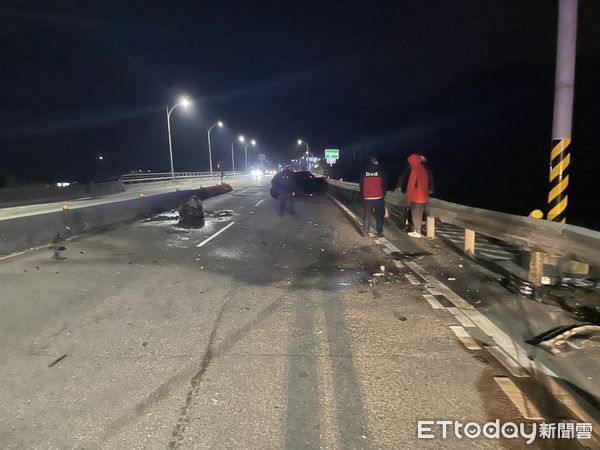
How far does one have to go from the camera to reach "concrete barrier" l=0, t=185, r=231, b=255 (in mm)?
10420

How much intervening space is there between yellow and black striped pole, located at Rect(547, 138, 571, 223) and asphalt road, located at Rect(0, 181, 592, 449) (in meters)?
3.07

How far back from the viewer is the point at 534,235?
700 cm

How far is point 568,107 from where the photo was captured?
25.7ft

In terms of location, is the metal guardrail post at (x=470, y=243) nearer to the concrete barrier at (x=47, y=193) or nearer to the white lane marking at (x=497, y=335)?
the white lane marking at (x=497, y=335)

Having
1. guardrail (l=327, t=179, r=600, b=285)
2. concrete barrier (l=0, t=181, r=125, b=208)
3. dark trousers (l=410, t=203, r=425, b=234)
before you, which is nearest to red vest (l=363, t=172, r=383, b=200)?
dark trousers (l=410, t=203, r=425, b=234)

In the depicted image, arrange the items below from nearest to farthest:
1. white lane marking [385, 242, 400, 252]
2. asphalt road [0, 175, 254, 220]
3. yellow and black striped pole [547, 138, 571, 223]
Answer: yellow and black striped pole [547, 138, 571, 223] < white lane marking [385, 242, 400, 252] < asphalt road [0, 175, 254, 220]

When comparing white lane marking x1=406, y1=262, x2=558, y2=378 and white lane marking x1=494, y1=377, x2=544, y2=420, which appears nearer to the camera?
white lane marking x1=494, y1=377, x2=544, y2=420

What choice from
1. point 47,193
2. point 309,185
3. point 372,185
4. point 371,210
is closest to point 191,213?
point 371,210

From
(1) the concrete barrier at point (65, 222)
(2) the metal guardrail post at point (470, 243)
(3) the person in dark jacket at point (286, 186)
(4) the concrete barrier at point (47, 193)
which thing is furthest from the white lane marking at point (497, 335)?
(4) the concrete barrier at point (47, 193)

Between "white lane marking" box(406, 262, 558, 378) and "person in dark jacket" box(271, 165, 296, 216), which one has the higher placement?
"person in dark jacket" box(271, 165, 296, 216)

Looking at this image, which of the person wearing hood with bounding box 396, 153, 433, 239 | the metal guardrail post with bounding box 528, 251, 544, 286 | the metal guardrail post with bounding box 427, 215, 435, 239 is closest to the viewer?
the metal guardrail post with bounding box 528, 251, 544, 286

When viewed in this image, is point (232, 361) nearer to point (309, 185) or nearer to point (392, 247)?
point (392, 247)

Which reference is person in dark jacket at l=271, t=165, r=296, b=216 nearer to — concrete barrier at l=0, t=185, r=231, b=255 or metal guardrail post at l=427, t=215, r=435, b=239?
concrete barrier at l=0, t=185, r=231, b=255

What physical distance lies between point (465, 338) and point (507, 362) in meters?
0.65
